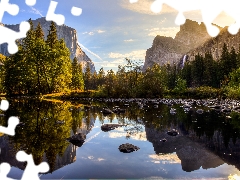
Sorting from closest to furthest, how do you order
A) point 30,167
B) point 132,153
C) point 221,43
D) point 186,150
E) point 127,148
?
point 30,167, point 132,153, point 127,148, point 186,150, point 221,43

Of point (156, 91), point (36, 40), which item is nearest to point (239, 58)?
point (156, 91)

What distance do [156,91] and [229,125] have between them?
28194mm

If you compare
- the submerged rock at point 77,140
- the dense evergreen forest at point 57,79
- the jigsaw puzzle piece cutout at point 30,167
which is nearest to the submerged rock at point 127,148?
the submerged rock at point 77,140

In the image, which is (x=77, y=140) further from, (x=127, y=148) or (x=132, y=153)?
(x=132, y=153)

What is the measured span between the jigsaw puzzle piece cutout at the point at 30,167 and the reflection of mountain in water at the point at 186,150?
349 cm

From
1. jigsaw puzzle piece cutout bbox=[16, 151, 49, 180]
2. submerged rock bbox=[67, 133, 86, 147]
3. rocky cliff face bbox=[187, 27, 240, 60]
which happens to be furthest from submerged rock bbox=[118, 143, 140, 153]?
rocky cliff face bbox=[187, 27, 240, 60]

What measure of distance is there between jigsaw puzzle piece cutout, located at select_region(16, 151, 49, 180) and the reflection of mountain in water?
3.49 m

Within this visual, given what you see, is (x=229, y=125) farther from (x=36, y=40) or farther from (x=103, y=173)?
(x=36, y=40)

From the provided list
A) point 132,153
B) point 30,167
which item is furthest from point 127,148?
point 30,167

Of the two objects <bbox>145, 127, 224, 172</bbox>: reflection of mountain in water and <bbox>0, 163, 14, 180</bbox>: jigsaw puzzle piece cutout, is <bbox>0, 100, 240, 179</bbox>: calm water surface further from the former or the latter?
<bbox>0, 163, 14, 180</bbox>: jigsaw puzzle piece cutout

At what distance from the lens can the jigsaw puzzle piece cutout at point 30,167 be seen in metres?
5.18

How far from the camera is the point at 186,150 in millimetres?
8188

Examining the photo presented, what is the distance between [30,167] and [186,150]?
16.1ft

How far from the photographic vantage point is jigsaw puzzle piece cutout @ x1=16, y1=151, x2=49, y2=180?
518 cm
